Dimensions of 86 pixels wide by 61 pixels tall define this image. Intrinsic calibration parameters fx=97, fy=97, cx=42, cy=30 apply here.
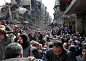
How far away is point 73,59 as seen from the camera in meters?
2.78

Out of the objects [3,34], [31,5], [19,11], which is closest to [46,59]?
[3,34]

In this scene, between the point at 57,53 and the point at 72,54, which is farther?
the point at 72,54

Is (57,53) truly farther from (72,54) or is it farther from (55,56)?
(72,54)

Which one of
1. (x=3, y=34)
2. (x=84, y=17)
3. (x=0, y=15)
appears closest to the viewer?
(x=3, y=34)

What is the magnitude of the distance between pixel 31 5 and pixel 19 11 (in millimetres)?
14445

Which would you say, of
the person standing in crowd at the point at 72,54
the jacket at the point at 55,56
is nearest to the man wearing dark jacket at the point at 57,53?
the jacket at the point at 55,56

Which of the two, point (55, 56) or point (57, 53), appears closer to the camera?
point (57, 53)

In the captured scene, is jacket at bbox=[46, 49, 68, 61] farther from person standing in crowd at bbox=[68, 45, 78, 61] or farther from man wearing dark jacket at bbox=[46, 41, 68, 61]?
person standing in crowd at bbox=[68, 45, 78, 61]

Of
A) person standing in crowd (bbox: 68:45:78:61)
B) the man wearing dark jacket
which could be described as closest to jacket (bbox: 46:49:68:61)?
the man wearing dark jacket

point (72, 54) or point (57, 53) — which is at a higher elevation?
point (57, 53)

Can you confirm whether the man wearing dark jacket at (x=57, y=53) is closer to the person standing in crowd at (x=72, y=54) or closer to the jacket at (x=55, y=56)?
the jacket at (x=55, y=56)

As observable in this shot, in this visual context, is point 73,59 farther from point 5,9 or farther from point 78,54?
point 5,9

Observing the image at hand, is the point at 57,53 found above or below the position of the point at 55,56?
above

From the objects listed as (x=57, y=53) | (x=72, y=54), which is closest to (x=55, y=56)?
(x=57, y=53)
